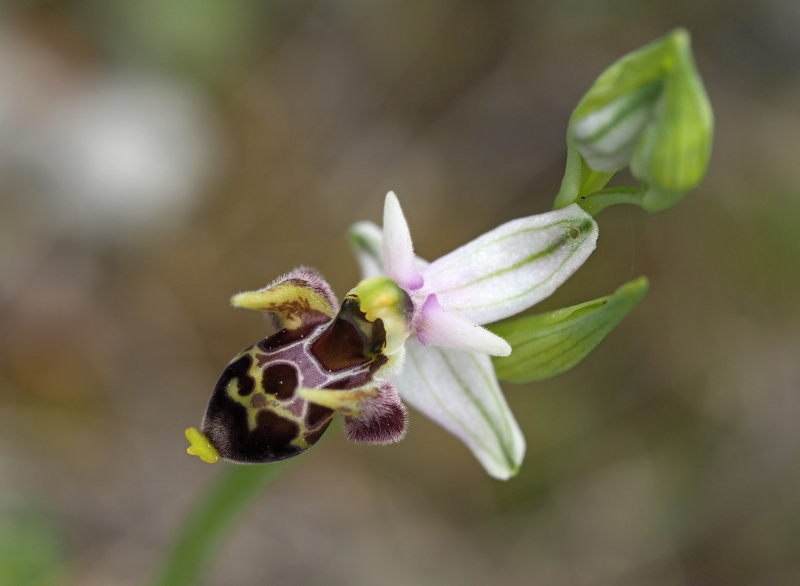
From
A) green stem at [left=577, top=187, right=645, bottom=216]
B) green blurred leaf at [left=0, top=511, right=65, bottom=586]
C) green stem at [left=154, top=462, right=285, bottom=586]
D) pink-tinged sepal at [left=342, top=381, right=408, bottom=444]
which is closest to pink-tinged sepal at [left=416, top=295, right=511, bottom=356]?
pink-tinged sepal at [left=342, top=381, right=408, bottom=444]

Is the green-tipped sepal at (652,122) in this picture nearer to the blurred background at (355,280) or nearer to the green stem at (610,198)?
the green stem at (610,198)

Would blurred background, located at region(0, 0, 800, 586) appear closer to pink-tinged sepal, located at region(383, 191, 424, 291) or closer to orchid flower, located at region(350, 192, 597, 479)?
orchid flower, located at region(350, 192, 597, 479)

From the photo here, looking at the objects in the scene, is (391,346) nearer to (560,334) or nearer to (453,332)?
(453,332)

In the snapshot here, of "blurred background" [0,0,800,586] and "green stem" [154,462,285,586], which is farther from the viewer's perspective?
"blurred background" [0,0,800,586]

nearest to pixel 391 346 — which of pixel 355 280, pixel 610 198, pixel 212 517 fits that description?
pixel 610 198

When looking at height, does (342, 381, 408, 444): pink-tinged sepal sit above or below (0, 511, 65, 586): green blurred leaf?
below

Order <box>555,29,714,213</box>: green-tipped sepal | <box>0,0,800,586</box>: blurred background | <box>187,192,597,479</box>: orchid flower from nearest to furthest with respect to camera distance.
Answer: <box>555,29,714,213</box>: green-tipped sepal
<box>187,192,597,479</box>: orchid flower
<box>0,0,800,586</box>: blurred background

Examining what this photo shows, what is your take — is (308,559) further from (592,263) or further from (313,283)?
(313,283)
